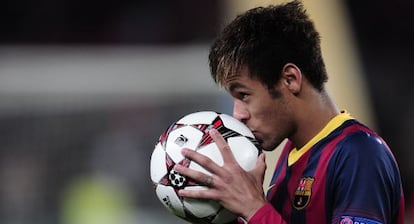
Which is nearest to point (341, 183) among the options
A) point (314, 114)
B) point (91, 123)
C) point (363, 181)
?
point (363, 181)

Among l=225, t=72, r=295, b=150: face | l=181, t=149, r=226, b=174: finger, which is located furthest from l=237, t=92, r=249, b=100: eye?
l=181, t=149, r=226, b=174: finger

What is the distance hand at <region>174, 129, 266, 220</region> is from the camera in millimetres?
2840

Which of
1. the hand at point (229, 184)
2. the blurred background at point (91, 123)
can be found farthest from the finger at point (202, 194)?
the blurred background at point (91, 123)

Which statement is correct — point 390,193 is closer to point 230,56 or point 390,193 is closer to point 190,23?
point 230,56

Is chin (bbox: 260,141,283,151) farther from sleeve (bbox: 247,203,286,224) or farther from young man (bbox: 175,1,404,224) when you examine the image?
sleeve (bbox: 247,203,286,224)

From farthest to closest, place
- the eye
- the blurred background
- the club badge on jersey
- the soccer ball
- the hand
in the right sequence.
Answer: the blurred background, the eye, the soccer ball, the hand, the club badge on jersey

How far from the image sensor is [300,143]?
3137mm

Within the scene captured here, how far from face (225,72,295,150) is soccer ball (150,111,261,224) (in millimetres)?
43

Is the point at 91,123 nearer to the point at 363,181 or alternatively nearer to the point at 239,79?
the point at 239,79

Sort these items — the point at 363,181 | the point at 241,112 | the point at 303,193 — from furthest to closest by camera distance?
the point at 241,112 → the point at 303,193 → the point at 363,181

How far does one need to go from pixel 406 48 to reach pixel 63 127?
566 cm

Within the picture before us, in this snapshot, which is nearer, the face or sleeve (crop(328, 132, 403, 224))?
sleeve (crop(328, 132, 403, 224))

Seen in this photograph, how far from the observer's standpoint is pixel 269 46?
3.03 metres

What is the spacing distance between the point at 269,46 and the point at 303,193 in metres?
0.53
